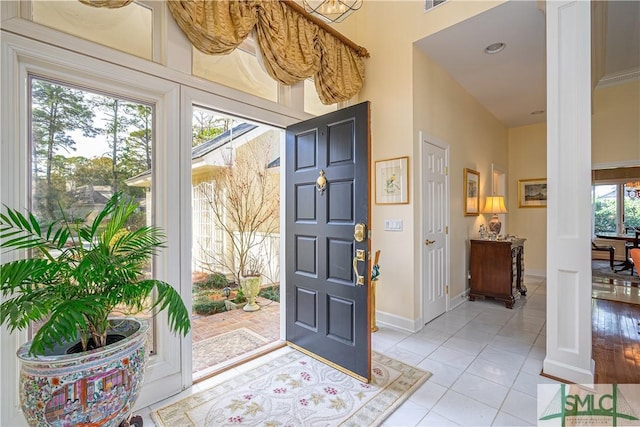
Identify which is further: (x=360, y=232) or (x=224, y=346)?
(x=224, y=346)

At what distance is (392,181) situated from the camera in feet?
10.4

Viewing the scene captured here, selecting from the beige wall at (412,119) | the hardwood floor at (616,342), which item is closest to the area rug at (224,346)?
the beige wall at (412,119)

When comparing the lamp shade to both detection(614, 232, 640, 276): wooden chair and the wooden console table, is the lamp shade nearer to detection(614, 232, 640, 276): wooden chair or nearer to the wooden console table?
the wooden console table

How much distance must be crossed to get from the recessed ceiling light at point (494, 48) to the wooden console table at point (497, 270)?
7.82 ft

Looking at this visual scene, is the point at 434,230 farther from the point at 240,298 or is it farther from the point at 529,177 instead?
the point at 529,177

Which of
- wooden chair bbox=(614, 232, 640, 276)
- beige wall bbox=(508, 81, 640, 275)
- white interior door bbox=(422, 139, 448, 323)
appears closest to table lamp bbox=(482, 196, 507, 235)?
white interior door bbox=(422, 139, 448, 323)

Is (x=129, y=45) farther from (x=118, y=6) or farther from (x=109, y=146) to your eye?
(x=109, y=146)

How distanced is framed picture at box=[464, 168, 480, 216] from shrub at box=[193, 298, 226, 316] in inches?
148

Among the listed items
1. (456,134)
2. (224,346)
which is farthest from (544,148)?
(224,346)

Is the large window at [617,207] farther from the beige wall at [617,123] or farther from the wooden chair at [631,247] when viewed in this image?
the beige wall at [617,123]

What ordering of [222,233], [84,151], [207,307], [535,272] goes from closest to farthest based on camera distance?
[84,151] → [207,307] → [222,233] → [535,272]

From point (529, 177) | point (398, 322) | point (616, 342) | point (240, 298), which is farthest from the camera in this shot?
point (529, 177)

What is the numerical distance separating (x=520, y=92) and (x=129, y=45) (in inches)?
198

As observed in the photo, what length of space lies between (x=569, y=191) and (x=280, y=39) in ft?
8.40
